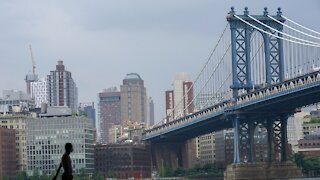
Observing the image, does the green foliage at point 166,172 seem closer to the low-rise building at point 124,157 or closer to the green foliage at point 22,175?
the low-rise building at point 124,157

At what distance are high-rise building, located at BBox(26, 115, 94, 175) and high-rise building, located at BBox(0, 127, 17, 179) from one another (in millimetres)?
2559

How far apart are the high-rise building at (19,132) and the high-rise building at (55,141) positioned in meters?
2.98

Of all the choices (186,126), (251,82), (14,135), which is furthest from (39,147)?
(251,82)

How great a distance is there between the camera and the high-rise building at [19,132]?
510 feet

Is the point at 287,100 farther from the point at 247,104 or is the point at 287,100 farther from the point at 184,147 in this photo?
the point at 184,147

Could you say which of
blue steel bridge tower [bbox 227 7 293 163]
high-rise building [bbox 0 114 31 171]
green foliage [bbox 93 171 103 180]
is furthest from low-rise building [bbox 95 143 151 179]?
blue steel bridge tower [bbox 227 7 293 163]

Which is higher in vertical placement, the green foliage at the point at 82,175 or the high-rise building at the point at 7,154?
the high-rise building at the point at 7,154

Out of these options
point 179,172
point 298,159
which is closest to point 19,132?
point 179,172

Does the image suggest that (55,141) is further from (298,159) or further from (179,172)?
(298,159)

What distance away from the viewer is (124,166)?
547 feet

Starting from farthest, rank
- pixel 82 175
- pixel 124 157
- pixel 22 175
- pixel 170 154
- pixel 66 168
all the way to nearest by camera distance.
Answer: pixel 170 154 → pixel 124 157 → pixel 82 175 → pixel 22 175 → pixel 66 168

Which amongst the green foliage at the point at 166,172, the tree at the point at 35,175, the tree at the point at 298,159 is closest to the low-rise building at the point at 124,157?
the green foliage at the point at 166,172

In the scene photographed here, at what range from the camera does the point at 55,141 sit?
148 metres

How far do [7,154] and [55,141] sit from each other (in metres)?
6.98
